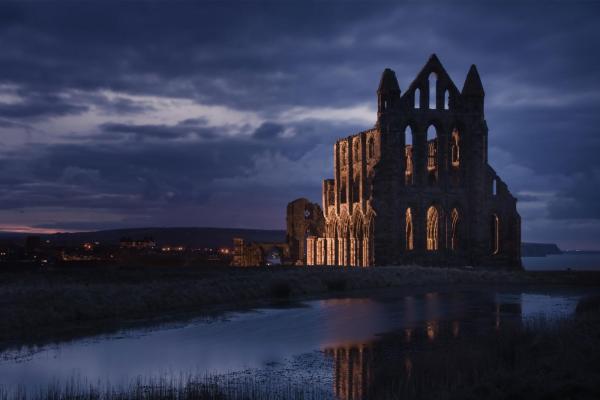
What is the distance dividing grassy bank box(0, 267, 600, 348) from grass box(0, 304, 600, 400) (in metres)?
7.96

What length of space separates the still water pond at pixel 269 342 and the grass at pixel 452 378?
677 millimetres

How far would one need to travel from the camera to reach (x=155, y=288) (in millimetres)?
29984

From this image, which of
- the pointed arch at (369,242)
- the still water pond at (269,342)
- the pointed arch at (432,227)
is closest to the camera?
the still water pond at (269,342)

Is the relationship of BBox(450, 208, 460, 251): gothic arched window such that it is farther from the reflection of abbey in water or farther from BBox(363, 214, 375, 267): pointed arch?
the reflection of abbey in water

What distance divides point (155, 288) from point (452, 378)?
1966 centimetres

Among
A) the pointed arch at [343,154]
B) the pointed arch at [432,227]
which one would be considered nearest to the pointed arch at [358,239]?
the pointed arch at [432,227]

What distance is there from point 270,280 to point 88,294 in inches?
467

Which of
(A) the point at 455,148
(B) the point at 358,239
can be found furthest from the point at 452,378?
(A) the point at 455,148

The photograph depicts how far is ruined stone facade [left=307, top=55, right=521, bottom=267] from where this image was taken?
2036 inches

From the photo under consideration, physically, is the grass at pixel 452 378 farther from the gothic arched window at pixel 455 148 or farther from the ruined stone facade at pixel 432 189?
the gothic arched window at pixel 455 148

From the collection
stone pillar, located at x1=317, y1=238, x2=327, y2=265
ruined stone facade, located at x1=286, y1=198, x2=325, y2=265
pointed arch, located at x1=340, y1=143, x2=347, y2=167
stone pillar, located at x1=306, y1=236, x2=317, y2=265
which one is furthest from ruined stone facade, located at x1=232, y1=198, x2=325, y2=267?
pointed arch, located at x1=340, y1=143, x2=347, y2=167

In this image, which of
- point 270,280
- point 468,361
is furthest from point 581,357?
point 270,280

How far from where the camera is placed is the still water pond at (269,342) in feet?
49.9

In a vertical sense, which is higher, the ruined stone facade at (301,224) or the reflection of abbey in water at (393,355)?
the ruined stone facade at (301,224)
